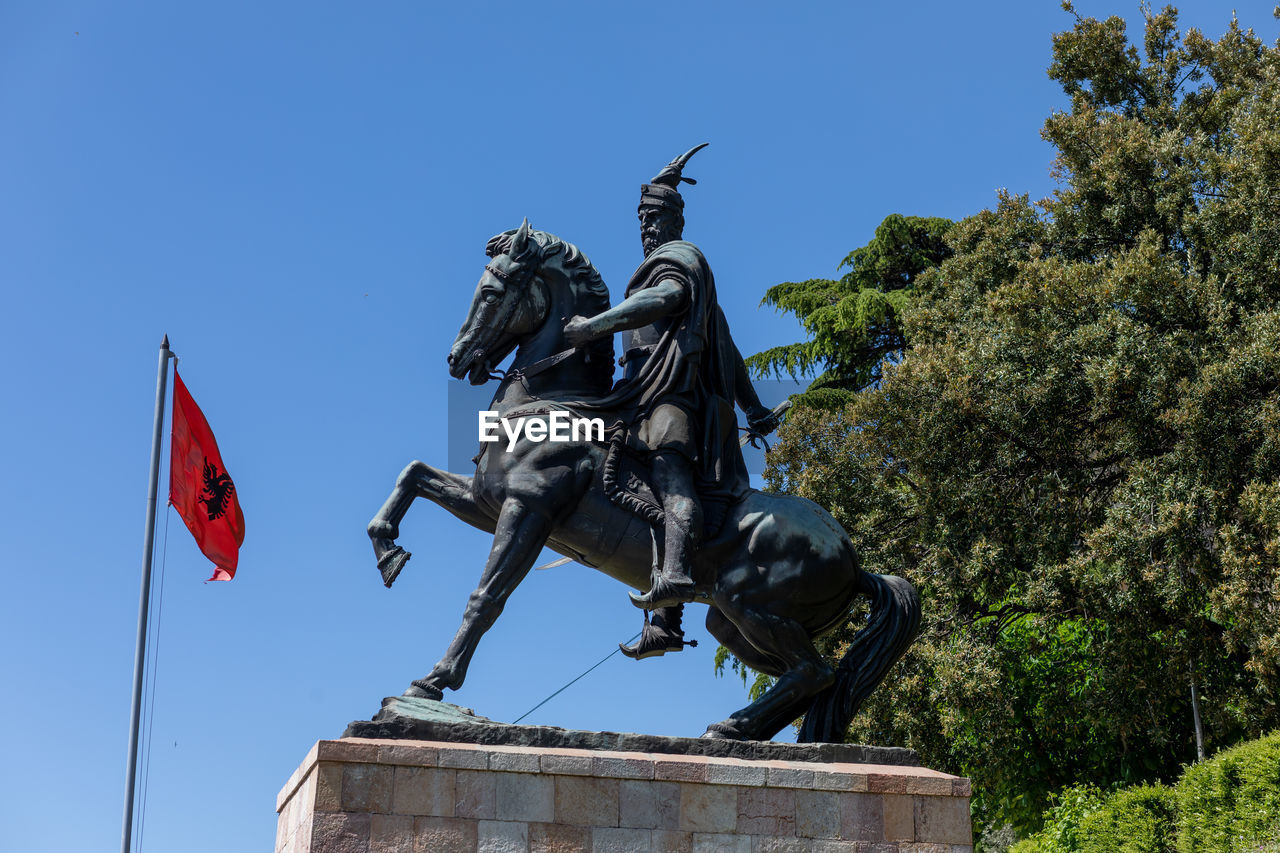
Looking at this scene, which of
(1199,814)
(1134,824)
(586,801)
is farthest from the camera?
(1134,824)

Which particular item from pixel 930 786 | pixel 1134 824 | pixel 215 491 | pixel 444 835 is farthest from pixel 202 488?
pixel 1134 824

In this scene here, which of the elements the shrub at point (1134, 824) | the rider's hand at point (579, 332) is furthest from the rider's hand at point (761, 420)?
the shrub at point (1134, 824)

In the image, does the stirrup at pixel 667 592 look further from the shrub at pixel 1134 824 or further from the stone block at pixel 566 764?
the shrub at pixel 1134 824

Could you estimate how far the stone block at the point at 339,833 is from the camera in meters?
6.52

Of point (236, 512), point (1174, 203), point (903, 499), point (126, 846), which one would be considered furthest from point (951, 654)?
point (126, 846)

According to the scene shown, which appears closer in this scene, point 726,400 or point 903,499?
point 726,400

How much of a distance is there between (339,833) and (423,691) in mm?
1004

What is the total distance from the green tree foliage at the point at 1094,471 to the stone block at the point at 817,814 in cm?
939

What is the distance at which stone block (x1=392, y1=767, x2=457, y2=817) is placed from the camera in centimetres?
666

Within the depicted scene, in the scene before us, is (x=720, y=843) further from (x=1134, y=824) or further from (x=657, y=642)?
(x=1134, y=824)

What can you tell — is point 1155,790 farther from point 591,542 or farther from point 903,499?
point 591,542

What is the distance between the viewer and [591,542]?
26.5 ft

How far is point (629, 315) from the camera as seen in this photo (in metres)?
8.17

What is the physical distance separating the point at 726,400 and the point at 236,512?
26.2 feet
